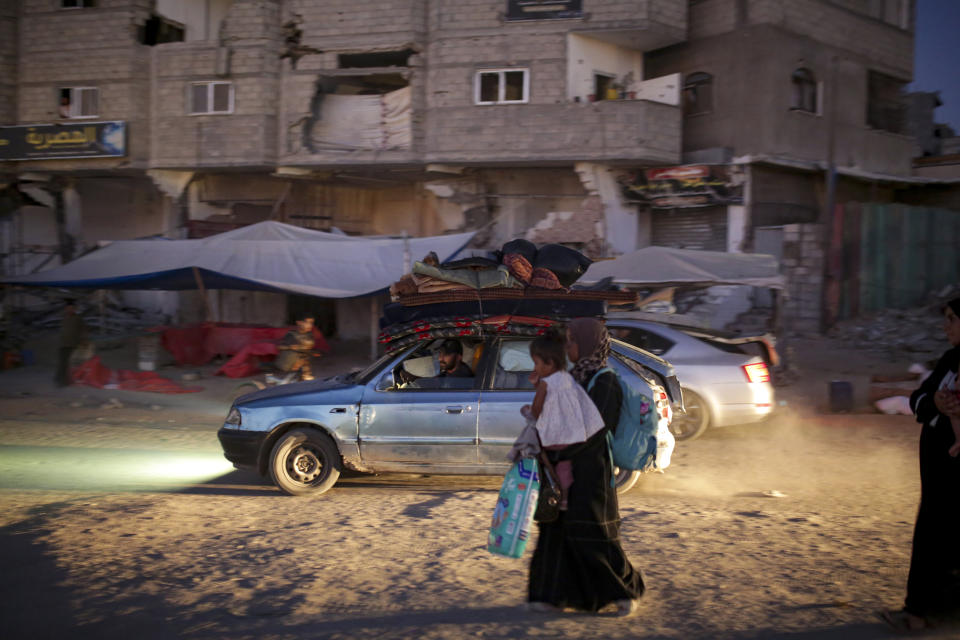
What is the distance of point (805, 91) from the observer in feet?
65.4

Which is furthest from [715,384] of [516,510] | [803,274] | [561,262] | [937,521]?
[803,274]

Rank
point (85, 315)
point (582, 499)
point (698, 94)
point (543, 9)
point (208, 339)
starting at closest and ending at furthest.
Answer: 1. point (582, 499)
2. point (208, 339)
3. point (543, 9)
4. point (698, 94)
5. point (85, 315)

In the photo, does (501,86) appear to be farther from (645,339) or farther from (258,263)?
(645,339)

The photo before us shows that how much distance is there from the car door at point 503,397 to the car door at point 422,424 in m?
0.09

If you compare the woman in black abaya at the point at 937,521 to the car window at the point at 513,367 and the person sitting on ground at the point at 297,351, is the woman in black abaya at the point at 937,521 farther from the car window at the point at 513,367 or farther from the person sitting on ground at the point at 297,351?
the person sitting on ground at the point at 297,351

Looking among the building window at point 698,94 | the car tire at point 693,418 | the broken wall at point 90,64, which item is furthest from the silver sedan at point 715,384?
the broken wall at point 90,64

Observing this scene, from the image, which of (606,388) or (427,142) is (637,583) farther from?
(427,142)

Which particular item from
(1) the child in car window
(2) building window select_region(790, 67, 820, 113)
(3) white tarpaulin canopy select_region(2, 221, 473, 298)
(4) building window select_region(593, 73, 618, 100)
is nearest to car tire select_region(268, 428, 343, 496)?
(1) the child in car window

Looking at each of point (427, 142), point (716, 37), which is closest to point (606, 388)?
point (427, 142)

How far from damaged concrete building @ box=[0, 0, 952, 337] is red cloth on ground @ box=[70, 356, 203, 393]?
7.43m

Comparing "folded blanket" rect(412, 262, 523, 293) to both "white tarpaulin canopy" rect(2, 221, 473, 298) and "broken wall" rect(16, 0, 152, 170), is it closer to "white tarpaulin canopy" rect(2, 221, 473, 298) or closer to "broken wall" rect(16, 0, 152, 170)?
"white tarpaulin canopy" rect(2, 221, 473, 298)

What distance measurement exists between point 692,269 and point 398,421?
797 cm

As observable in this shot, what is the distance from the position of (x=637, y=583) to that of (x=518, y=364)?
8.94ft

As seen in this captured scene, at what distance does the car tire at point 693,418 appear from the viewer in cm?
919
